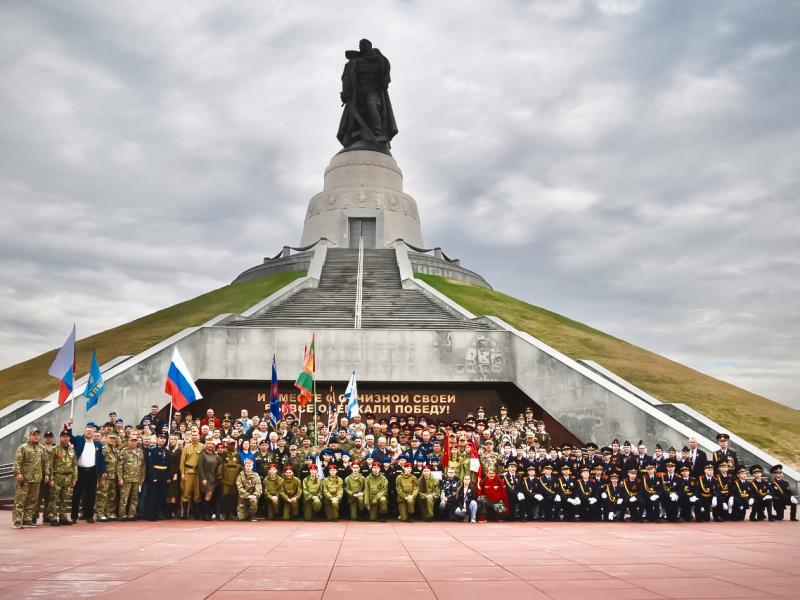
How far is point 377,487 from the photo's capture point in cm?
1184

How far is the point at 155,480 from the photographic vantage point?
11.8 metres

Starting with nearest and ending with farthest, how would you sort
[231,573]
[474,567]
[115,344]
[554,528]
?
[231,573]
[474,567]
[554,528]
[115,344]

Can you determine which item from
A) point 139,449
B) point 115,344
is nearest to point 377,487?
point 139,449

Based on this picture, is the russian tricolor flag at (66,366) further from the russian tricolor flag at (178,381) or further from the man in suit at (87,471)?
the russian tricolor flag at (178,381)

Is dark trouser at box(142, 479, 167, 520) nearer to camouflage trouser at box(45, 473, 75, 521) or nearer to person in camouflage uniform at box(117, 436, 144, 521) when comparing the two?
person in camouflage uniform at box(117, 436, 144, 521)

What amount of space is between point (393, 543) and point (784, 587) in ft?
14.8

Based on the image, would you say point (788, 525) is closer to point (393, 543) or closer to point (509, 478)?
point (509, 478)

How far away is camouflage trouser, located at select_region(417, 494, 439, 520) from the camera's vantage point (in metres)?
11.8

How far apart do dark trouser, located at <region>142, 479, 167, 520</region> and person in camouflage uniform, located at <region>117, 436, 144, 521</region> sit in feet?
0.59

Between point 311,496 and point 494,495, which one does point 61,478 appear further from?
point 494,495

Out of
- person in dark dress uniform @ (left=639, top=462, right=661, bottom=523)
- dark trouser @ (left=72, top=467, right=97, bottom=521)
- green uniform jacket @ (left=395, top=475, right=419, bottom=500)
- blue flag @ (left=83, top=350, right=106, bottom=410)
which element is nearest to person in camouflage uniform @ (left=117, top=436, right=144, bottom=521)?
dark trouser @ (left=72, top=467, right=97, bottom=521)

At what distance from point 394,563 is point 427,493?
5.12 m

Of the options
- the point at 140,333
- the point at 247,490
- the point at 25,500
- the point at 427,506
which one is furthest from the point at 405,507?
the point at 140,333

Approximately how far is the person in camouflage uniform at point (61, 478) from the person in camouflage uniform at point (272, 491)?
10.3ft
